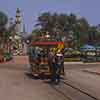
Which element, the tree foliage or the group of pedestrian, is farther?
the tree foliage

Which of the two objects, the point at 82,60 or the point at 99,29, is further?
the point at 99,29

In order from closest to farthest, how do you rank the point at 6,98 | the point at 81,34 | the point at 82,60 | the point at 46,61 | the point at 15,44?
the point at 6,98 < the point at 46,61 < the point at 82,60 < the point at 81,34 < the point at 15,44

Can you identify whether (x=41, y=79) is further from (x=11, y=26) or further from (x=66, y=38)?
(x=11, y=26)

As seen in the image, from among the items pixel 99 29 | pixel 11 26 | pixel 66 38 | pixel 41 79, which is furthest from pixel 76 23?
pixel 41 79

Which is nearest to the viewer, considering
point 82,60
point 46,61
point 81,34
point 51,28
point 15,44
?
point 46,61

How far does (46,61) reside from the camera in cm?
2541

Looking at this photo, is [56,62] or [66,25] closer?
[56,62]

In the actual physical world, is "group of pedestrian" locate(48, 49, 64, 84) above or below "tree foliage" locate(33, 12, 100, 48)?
below

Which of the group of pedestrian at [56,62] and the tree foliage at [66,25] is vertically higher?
the tree foliage at [66,25]

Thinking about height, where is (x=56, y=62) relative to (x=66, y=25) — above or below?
below

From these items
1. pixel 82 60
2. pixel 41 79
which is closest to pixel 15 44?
pixel 82 60

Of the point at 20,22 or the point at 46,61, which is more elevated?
the point at 20,22

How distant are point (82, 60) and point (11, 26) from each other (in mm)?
40253

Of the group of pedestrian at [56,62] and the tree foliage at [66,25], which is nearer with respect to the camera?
the group of pedestrian at [56,62]
